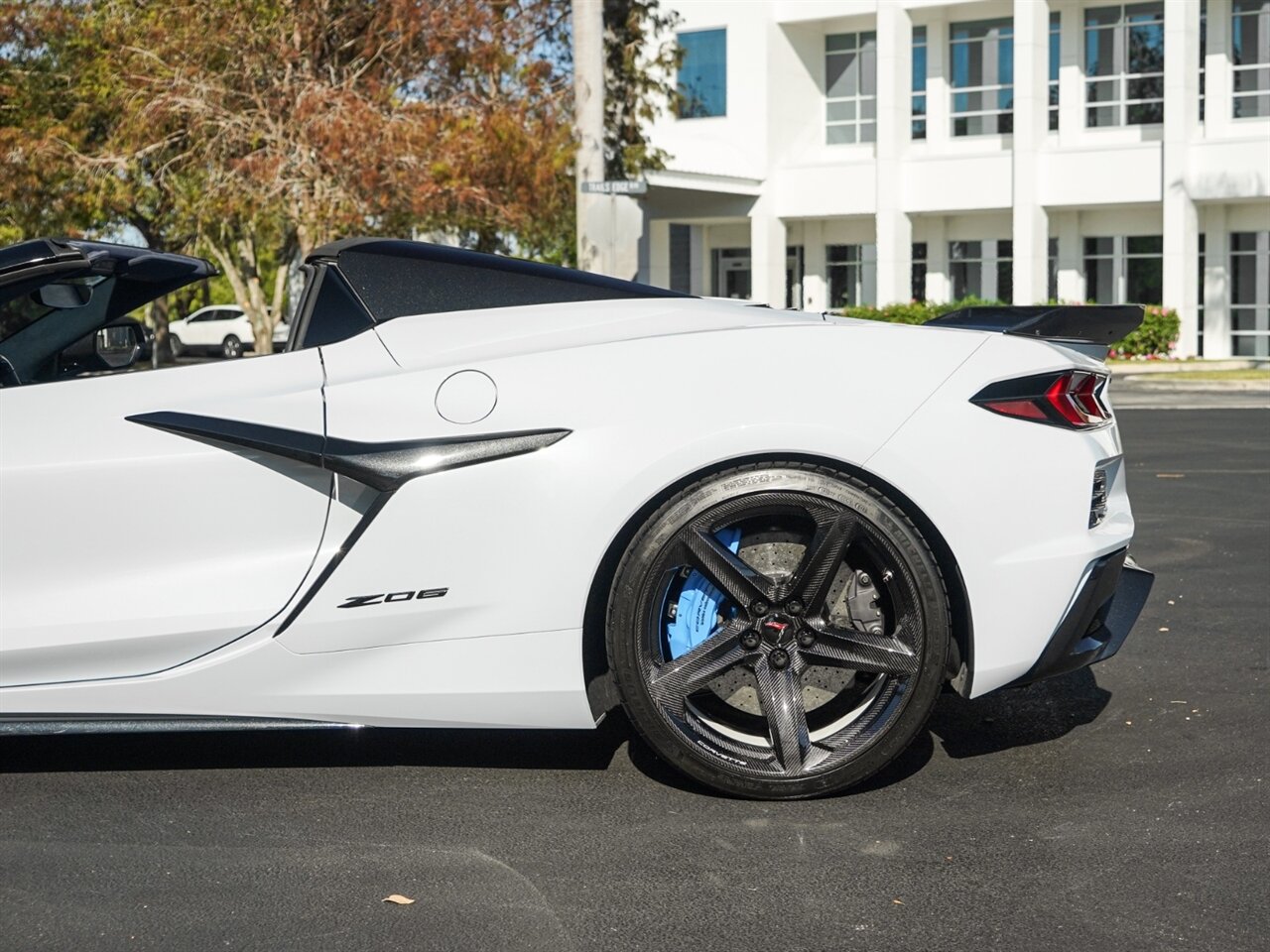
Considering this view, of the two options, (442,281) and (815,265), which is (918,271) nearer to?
(815,265)

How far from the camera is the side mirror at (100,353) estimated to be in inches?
166

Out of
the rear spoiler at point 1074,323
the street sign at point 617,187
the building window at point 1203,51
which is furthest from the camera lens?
the building window at point 1203,51

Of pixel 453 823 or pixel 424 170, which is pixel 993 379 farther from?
pixel 424 170

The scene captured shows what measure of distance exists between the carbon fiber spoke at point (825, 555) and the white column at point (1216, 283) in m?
32.9

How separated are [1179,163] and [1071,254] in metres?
3.58

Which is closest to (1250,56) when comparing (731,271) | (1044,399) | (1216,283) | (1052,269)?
(1216,283)

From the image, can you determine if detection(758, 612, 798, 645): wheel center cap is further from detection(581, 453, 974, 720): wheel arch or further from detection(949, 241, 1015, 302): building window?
detection(949, 241, 1015, 302): building window

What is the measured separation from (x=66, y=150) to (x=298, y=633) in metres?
22.8

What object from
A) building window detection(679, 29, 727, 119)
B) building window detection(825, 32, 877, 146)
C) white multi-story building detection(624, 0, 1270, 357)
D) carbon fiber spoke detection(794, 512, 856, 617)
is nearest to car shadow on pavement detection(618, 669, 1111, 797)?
carbon fiber spoke detection(794, 512, 856, 617)

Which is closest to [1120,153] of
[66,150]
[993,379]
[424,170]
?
[424,170]

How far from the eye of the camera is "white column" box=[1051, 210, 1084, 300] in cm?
3641

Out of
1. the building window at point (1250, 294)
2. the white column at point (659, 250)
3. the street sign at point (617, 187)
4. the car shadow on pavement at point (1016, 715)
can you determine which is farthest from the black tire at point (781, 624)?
the white column at point (659, 250)

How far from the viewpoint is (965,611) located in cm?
393

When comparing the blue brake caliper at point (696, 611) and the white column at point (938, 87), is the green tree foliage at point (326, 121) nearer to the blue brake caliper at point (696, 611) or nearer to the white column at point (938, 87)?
the white column at point (938, 87)
